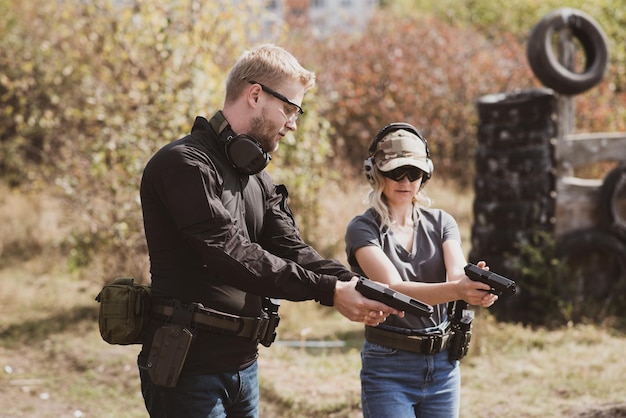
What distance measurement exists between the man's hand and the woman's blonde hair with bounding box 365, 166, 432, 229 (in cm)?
58

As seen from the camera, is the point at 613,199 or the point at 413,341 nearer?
the point at 413,341

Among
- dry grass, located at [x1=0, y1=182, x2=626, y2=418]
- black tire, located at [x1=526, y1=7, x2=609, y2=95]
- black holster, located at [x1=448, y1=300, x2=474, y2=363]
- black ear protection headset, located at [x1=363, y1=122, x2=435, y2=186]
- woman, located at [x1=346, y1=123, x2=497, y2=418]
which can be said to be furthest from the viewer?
black tire, located at [x1=526, y1=7, x2=609, y2=95]

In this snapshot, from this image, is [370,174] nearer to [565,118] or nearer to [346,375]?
[346,375]

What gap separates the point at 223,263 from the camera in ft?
9.25

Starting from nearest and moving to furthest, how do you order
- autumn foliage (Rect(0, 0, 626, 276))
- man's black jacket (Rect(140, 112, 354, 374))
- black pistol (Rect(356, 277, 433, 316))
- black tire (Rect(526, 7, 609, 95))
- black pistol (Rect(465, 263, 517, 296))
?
Answer: 1. man's black jacket (Rect(140, 112, 354, 374))
2. black pistol (Rect(356, 277, 433, 316))
3. black pistol (Rect(465, 263, 517, 296))
4. black tire (Rect(526, 7, 609, 95))
5. autumn foliage (Rect(0, 0, 626, 276))

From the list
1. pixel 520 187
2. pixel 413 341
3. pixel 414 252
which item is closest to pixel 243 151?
pixel 414 252

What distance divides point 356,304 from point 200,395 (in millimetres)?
604

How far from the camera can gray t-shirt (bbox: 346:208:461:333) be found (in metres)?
3.39

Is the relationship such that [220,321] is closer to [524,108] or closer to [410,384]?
[410,384]

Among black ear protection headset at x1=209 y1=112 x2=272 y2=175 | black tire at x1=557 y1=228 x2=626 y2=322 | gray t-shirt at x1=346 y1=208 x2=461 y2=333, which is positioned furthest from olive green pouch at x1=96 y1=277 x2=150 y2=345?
black tire at x1=557 y1=228 x2=626 y2=322

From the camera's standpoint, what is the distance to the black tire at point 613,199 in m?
7.63

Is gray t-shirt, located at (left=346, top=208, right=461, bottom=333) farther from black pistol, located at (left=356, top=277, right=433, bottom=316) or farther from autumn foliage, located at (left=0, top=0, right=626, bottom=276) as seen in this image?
autumn foliage, located at (left=0, top=0, right=626, bottom=276)

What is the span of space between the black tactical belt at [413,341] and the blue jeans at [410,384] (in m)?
0.03

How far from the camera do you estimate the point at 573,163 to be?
7.75 meters
